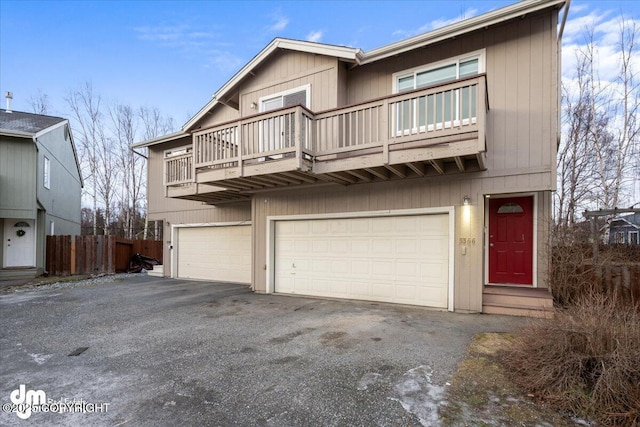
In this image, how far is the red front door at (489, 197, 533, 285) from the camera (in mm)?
6996

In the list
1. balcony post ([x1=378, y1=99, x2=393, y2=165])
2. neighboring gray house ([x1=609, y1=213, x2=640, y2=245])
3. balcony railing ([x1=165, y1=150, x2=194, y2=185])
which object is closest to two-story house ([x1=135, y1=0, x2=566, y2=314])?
balcony post ([x1=378, y1=99, x2=393, y2=165])

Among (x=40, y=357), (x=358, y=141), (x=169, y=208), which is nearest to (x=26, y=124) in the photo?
(x=169, y=208)

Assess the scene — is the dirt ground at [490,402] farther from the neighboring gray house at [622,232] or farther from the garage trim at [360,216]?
the neighboring gray house at [622,232]

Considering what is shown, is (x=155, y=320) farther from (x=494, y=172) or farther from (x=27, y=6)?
(x=27, y=6)

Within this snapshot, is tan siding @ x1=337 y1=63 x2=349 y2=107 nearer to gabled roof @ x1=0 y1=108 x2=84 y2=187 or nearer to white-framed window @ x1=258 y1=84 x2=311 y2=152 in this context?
white-framed window @ x1=258 y1=84 x2=311 y2=152

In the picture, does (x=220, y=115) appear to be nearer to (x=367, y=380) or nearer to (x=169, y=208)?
(x=169, y=208)

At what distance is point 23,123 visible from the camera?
13.3 metres

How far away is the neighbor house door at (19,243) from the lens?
1246cm

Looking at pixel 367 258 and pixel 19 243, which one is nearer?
pixel 367 258

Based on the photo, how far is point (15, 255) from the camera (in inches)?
495

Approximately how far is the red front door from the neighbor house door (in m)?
16.3

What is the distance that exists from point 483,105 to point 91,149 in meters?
24.7

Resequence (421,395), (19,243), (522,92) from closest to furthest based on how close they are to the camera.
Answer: (421,395)
(522,92)
(19,243)

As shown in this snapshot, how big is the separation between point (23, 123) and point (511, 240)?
59.9ft
